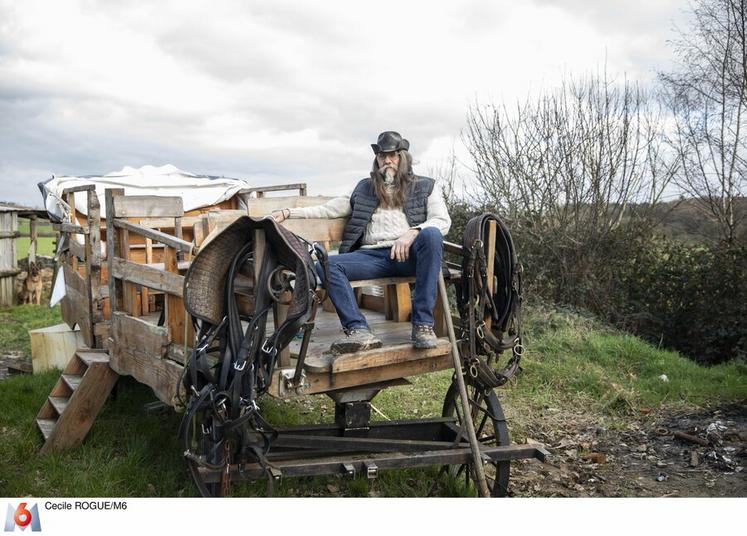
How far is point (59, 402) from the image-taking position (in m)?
4.93

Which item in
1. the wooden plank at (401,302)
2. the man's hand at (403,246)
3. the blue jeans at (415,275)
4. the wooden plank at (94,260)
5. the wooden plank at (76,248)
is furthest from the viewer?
the wooden plank at (76,248)

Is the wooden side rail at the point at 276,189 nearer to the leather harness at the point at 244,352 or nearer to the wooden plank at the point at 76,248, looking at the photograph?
the wooden plank at the point at 76,248

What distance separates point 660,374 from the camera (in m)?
6.93

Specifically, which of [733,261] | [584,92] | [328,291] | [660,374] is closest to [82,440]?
[328,291]

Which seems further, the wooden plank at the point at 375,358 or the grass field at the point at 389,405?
the grass field at the point at 389,405

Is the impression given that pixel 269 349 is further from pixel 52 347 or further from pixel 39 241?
pixel 39 241

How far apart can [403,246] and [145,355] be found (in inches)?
65.7

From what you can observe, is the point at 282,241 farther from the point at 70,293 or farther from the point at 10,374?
the point at 10,374

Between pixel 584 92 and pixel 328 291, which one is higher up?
pixel 584 92

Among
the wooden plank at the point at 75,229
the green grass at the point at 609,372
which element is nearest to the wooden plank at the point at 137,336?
the wooden plank at the point at 75,229

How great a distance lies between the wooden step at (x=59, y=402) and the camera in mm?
4773

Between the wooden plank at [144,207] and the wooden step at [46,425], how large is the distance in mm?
1475

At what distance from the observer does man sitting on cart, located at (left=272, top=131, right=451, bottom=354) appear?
358 cm
